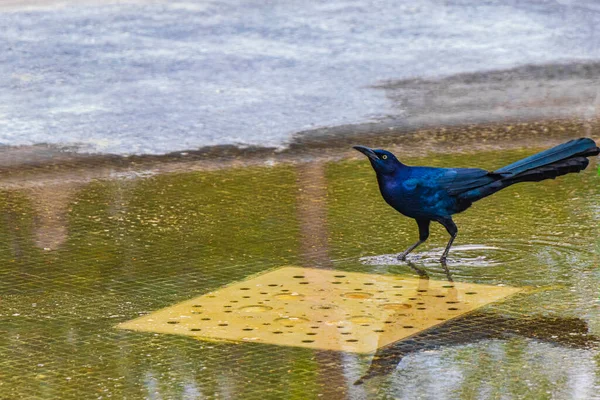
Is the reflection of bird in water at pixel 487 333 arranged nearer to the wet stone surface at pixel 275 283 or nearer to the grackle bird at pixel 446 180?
the wet stone surface at pixel 275 283

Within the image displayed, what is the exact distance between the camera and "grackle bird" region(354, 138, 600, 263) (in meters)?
6.71

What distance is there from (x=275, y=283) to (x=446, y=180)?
0.98 m

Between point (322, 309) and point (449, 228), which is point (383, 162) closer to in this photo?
point (449, 228)

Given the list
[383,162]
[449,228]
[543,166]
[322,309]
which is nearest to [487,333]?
[322,309]

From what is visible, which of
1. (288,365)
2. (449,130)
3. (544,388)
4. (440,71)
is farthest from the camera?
(440,71)

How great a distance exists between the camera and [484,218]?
7734mm

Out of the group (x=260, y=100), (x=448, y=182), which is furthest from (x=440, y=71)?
(x=448, y=182)

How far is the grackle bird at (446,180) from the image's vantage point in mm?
6711

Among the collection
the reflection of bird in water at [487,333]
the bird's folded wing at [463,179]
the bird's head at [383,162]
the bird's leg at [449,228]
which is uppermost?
the bird's head at [383,162]

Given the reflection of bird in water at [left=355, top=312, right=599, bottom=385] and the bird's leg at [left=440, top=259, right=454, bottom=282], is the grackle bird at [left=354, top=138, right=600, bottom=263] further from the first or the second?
the reflection of bird in water at [left=355, top=312, right=599, bottom=385]

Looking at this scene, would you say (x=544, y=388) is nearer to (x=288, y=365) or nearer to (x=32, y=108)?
(x=288, y=365)

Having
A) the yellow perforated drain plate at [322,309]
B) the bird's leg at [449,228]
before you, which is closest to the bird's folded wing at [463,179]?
the bird's leg at [449,228]

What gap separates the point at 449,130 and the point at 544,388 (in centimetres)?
529

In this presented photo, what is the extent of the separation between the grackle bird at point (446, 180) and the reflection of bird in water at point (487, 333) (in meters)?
0.89
